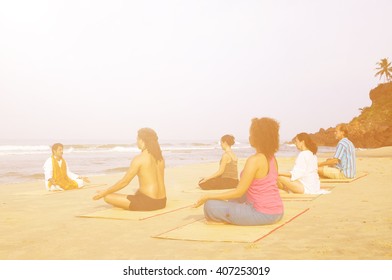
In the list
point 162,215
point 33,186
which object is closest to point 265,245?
point 162,215

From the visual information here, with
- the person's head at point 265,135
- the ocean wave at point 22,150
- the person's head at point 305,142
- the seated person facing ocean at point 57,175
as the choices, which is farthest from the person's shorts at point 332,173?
the ocean wave at point 22,150

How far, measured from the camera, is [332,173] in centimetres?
1170

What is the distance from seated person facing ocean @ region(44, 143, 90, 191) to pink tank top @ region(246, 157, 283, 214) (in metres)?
Answer: 5.56

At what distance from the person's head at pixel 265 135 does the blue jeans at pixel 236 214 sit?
759 millimetres

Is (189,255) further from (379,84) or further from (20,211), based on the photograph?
(379,84)

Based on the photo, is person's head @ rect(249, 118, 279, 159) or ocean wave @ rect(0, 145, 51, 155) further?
ocean wave @ rect(0, 145, 51, 155)

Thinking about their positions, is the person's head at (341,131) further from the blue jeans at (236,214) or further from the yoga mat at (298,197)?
the blue jeans at (236,214)

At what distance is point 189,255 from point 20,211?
415 centimetres

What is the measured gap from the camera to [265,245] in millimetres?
4707

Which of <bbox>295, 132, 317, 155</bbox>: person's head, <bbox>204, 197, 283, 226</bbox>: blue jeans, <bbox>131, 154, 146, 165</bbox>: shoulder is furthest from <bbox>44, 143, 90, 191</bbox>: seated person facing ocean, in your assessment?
<bbox>204, 197, 283, 226</bbox>: blue jeans

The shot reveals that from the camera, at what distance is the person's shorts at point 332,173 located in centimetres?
1168

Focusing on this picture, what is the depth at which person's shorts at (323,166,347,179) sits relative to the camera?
38.3 ft

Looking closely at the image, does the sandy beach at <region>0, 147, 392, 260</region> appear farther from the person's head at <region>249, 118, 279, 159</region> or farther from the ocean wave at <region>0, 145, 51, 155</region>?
the ocean wave at <region>0, 145, 51, 155</region>

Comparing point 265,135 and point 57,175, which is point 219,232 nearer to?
point 265,135
